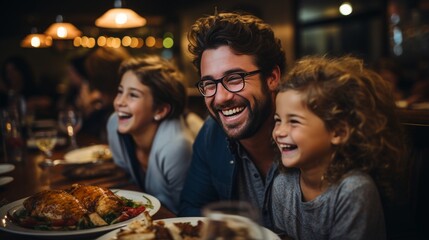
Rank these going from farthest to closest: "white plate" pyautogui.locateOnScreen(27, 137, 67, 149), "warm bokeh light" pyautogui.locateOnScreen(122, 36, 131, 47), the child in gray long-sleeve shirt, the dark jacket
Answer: "warm bokeh light" pyautogui.locateOnScreen(122, 36, 131, 47) → "white plate" pyautogui.locateOnScreen(27, 137, 67, 149) → the dark jacket → the child in gray long-sleeve shirt

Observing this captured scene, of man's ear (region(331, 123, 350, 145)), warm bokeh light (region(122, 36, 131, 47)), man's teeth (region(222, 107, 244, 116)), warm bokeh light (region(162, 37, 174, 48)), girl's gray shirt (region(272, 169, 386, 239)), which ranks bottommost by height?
girl's gray shirt (region(272, 169, 386, 239))

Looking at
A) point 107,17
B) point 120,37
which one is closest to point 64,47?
point 120,37

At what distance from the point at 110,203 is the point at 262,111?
0.73 meters

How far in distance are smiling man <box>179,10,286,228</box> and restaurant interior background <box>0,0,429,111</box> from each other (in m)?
2.62

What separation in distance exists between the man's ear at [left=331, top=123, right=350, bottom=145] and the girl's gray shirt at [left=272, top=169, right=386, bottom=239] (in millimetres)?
115

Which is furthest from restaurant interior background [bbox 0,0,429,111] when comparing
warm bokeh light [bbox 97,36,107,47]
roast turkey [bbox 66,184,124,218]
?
roast turkey [bbox 66,184,124,218]

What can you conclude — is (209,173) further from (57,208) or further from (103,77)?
(103,77)

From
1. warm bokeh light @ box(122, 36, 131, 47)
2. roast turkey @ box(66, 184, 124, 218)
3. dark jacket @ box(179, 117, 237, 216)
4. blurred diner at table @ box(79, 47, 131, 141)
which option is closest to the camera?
roast turkey @ box(66, 184, 124, 218)

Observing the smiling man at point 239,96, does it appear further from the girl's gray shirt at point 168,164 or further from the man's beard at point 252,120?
the girl's gray shirt at point 168,164

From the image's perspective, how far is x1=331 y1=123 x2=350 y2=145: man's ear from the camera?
1.34 metres

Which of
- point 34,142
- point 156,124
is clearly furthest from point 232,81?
point 34,142

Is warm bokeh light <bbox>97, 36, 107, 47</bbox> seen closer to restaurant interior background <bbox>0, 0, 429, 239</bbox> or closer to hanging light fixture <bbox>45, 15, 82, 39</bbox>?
restaurant interior background <bbox>0, 0, 429, 239</bbox>

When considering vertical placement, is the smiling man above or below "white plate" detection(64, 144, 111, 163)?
above

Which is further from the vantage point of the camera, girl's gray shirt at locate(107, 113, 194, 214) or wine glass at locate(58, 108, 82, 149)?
wine glass at locate(58, 108, 82, 149)
